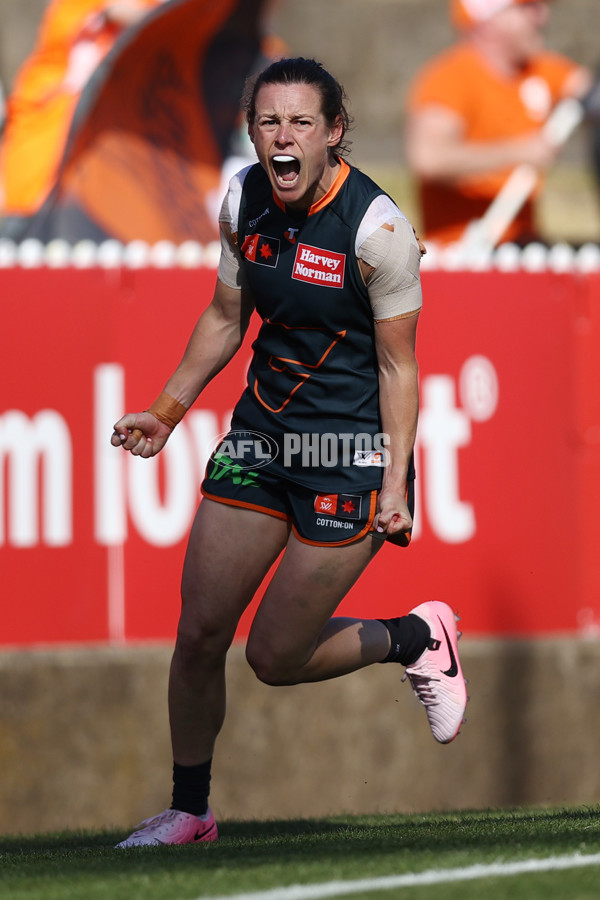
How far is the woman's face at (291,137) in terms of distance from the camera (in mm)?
3910

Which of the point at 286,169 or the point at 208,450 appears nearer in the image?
the point at 286,169

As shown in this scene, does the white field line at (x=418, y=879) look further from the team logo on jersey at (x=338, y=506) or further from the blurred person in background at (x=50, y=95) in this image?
the blurred person in background at (x=50, y=95)

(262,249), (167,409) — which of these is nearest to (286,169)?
(262,249)

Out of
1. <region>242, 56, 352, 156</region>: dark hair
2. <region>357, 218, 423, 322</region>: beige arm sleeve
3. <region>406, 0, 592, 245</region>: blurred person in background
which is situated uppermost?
<region>406, 0, 592, 245</region>: blurred person in background

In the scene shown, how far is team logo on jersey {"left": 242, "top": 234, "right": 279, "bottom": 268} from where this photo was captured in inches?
160

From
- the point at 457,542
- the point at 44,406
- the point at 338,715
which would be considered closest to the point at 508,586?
the point at 457,542

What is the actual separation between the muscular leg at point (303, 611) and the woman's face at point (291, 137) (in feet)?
3.47

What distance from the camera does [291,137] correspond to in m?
3.91

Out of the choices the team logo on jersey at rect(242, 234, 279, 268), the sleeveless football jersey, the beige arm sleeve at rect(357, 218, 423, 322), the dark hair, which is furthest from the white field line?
the dark hair

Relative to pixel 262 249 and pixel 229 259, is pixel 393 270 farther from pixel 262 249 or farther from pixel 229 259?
pixel 229 259

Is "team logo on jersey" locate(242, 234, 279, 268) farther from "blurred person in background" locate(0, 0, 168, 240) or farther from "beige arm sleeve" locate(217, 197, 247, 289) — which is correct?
"blurred person in background" locate(0, 0, 168, 240)

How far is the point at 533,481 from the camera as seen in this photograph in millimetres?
7109

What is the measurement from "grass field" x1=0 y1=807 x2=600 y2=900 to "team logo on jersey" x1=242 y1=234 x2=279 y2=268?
168 cm

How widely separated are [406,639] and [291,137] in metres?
1.73
